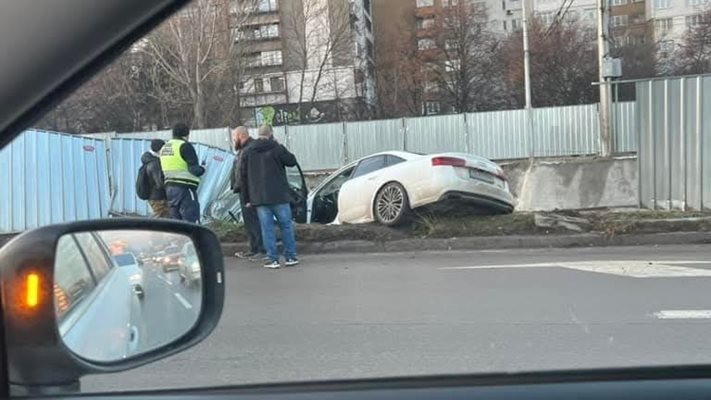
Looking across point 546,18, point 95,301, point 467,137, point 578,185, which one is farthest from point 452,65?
point 95,301

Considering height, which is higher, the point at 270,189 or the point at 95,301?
the point at 95,301

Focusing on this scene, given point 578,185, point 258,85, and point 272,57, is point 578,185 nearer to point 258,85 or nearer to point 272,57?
point 258,85

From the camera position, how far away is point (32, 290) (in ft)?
4.16

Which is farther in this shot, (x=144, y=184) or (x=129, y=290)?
(x=144, y=184)

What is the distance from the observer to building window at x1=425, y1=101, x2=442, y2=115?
1482cm

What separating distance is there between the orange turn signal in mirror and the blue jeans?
7060mm

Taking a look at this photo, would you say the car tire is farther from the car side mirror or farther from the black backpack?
the car side mirror

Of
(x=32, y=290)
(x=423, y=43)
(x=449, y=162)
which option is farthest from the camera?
(x=449, y=162)

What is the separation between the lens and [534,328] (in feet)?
→ 16.0

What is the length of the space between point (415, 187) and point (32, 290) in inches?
348

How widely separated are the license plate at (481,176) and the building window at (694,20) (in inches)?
283

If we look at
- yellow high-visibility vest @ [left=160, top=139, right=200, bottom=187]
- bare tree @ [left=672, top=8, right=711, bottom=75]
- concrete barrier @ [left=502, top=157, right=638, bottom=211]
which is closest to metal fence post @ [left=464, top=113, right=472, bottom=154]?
concrete barrier @ [left=502, top=157, right=638, bottom=211]

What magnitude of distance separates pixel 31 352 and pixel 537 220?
9.15 m

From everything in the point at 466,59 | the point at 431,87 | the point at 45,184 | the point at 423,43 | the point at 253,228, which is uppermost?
the point at 466,59
